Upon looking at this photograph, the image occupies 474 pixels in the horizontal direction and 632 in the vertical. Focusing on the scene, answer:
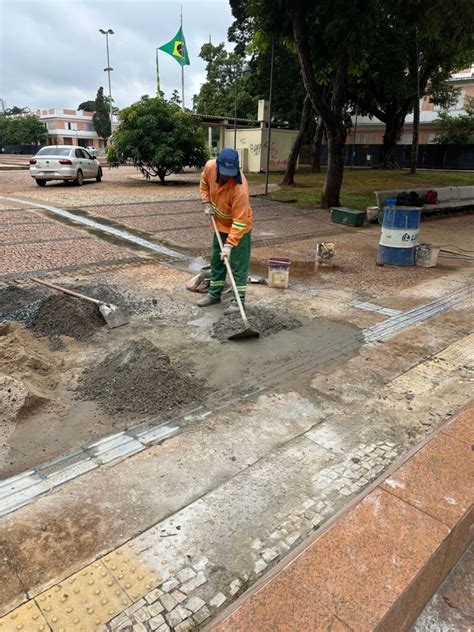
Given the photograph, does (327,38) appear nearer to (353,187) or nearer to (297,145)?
(297,145)

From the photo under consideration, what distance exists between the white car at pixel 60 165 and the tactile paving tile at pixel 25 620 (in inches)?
649

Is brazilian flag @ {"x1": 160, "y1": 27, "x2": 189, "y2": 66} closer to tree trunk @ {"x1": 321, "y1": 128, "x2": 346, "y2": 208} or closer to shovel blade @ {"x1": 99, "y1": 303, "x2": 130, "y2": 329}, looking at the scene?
tree trunk @ {"x1": 321, "y1": 128, "x2": 346, "y2": 208}

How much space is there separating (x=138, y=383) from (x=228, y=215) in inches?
96.5

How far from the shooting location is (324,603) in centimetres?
184

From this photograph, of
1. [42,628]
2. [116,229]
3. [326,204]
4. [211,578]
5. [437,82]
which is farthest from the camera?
[437,82]

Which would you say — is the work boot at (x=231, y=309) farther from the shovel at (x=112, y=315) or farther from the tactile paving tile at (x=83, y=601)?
the tactile paving tile at (x=83, y=601)

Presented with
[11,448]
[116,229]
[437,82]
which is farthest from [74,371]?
[437,82]

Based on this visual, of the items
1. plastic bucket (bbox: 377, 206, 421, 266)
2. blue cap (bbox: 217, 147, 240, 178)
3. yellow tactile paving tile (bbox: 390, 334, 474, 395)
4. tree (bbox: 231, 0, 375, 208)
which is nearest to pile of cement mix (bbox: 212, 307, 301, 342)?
yellow tactile paving tile (bbox: 390, 334, 474, 395)

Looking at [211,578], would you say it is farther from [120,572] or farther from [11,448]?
[11,448]

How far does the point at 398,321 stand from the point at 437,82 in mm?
28617

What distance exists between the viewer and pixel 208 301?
18.4 feet

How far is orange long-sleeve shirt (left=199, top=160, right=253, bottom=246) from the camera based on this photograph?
4.90 m

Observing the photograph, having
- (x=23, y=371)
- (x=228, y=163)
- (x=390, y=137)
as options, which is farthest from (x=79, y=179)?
(x=390, y=137)

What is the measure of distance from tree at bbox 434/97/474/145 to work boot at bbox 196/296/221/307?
36955 millimetres
